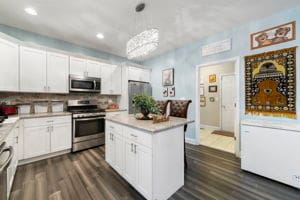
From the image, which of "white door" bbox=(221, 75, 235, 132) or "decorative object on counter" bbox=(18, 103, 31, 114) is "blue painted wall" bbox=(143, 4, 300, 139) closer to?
"white door" bbox=(221, 75, 235, 132)

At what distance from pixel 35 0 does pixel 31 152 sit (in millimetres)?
2723

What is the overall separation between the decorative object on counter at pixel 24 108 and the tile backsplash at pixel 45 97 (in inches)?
3.9

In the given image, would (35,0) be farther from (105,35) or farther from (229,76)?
(229,76)

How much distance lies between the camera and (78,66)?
3.56 m

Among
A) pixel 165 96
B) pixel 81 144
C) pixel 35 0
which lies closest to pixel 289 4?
pixel 165 96

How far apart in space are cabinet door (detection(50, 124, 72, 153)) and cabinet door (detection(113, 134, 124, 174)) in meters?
1.51

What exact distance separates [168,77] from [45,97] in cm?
346

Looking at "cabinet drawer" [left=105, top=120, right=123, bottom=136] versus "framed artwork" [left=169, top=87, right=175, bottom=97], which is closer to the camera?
"cabinet drawer" [left=105, top=120, right=123, bottom=136]

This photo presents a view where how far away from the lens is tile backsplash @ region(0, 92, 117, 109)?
9.39ft

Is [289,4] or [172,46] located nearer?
[289,4]

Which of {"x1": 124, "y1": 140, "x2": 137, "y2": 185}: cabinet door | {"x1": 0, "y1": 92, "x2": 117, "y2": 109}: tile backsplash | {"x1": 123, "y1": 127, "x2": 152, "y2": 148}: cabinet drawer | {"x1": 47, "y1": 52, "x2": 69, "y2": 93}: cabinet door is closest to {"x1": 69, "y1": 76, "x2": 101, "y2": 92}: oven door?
{"x1": 47, "y1": 52, "x2": 69, "y2": 93}: cabinet door

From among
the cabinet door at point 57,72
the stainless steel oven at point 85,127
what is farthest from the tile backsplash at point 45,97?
the cabinet door at point 57,72

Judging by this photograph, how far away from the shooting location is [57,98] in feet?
11.5

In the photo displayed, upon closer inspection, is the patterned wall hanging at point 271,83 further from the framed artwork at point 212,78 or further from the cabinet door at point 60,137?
the cabinet door at point 60,137
